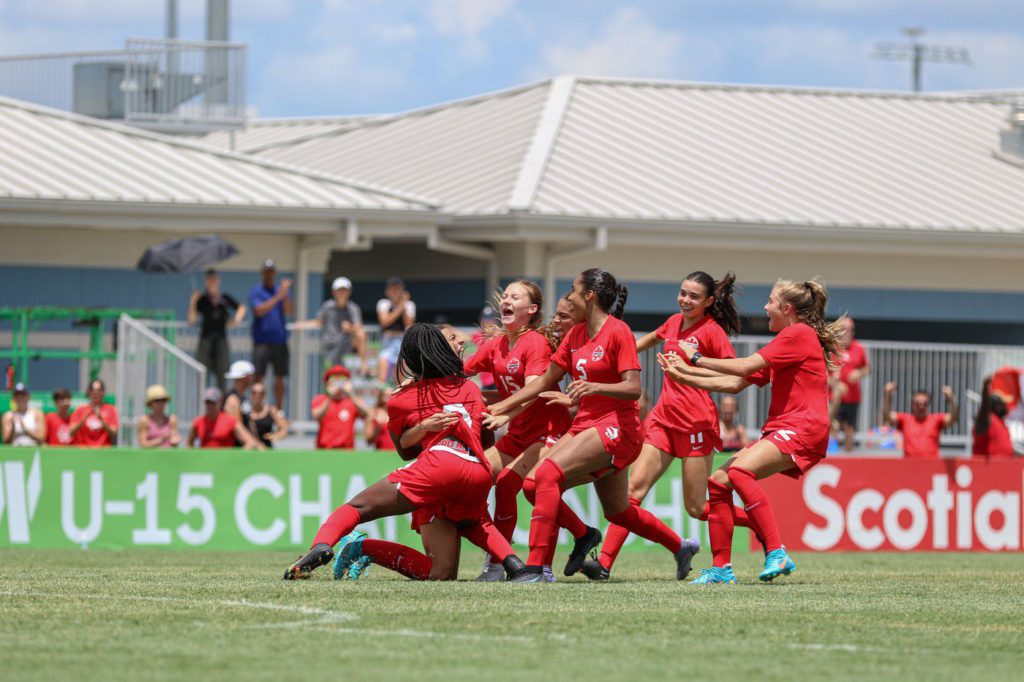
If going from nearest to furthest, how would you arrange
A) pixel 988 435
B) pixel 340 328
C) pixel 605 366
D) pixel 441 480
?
1. pixel 441 480
2. pixel 605 366
3. pixel 988 435
4. pixel 340 328

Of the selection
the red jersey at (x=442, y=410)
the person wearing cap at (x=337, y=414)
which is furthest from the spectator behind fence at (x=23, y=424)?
the red jersey at (x=442, y=410)

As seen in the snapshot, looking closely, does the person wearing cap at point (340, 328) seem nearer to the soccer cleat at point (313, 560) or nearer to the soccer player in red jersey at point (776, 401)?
the soccer player in red jersey at point (776, 401)

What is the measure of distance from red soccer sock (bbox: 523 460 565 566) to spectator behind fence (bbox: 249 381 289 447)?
852 cm

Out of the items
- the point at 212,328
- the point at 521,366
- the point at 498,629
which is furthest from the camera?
the point at 212,328

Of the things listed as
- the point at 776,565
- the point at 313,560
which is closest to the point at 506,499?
the point at 313,560

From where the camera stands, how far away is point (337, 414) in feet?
60.1

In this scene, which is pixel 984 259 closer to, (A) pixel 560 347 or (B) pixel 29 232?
(B) pixel 29 232

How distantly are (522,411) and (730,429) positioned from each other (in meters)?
8.72

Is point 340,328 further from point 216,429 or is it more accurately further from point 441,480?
point 441,480

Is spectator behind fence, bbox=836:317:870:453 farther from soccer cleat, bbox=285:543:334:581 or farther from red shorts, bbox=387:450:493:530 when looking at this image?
soccer cleat, bbox=285:543:334:581

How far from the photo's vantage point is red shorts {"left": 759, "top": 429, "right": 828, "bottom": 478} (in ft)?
33.6

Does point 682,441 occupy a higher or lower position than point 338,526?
higher

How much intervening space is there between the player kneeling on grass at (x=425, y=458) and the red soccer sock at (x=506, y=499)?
645mm

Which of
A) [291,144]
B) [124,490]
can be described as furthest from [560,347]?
[291,144]
